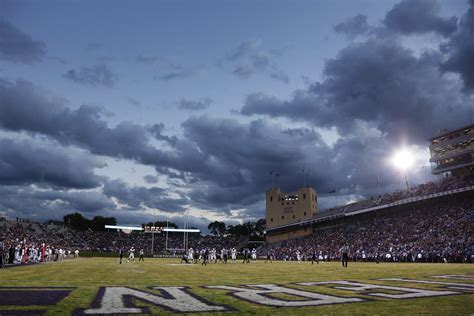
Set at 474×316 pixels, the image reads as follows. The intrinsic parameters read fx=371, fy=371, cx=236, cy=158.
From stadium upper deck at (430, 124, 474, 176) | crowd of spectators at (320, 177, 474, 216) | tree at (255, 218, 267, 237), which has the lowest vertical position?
tree at (255, 218, 267, 237)

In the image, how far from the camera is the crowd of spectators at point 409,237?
145 feet

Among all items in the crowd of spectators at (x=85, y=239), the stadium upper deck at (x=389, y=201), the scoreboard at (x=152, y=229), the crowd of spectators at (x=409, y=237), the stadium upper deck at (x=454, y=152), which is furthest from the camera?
the scoreboard at (x=152, y=229)

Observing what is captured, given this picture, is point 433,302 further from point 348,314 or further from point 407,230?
point 407,230

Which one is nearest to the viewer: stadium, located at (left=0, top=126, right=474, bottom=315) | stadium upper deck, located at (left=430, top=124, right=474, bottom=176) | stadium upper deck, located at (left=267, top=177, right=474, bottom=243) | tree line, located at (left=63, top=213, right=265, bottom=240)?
stadium, located at (left=0, top=126, right=474, bottom=315)

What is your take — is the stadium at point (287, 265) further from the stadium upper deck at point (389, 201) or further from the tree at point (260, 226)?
the tree at point (260, 226)

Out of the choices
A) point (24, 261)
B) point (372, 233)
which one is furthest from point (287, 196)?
point (24, 261)

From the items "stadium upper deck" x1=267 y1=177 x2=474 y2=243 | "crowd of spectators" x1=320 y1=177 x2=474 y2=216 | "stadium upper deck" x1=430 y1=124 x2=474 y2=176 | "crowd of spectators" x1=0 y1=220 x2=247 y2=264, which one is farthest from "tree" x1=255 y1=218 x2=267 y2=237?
"stadium upper deck" x1=430 y1=124 x2=474 y2=176

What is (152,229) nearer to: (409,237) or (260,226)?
(409,237)

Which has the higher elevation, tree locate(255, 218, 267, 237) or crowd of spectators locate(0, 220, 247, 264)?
tree locate(255, 218, 267, 237)

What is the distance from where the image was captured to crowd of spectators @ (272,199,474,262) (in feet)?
145

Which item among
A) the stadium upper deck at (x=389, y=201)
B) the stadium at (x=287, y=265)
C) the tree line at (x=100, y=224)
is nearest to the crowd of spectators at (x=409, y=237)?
the stadium at (x=287, y=265)

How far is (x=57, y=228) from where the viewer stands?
10044cm

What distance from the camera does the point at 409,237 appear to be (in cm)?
5266

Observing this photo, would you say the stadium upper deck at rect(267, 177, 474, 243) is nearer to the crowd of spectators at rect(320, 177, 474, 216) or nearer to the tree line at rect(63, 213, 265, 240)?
the crowd of spectators at rect(320, 177, 474, 216)
